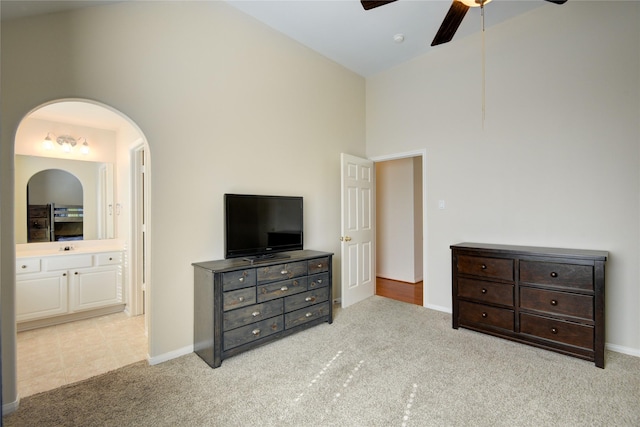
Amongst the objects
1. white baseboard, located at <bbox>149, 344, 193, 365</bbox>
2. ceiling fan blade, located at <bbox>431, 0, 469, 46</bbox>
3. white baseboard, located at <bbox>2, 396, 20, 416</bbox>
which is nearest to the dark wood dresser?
ceiling fan blade, located at <bbox>431, 0, 469, 46</bbox>

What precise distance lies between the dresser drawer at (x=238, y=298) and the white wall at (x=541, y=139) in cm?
242

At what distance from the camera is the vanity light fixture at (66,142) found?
3.82 metres

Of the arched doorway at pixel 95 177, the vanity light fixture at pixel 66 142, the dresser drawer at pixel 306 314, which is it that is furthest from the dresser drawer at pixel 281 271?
the vanity light fixture at pixel 66 142

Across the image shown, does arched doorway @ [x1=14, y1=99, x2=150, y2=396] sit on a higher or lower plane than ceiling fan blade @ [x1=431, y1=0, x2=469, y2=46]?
lower

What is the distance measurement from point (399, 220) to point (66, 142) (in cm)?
518

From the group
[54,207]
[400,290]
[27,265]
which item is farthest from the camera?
[400,290]

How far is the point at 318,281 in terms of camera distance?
3.30 m

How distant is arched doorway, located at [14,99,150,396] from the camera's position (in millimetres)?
3547

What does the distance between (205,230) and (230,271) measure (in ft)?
1.89

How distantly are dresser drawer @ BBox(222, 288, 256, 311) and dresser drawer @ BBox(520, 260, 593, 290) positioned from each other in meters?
2.56

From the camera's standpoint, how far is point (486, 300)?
10.0 ft

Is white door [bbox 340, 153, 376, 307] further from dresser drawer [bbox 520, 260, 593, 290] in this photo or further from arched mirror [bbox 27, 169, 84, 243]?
arched mirror [bbox 27, 169, 84, 243]

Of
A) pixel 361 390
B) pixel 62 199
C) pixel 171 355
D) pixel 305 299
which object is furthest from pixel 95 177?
pixel 361 390

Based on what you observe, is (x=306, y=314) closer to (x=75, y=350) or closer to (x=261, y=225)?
(x=261, y=225)
